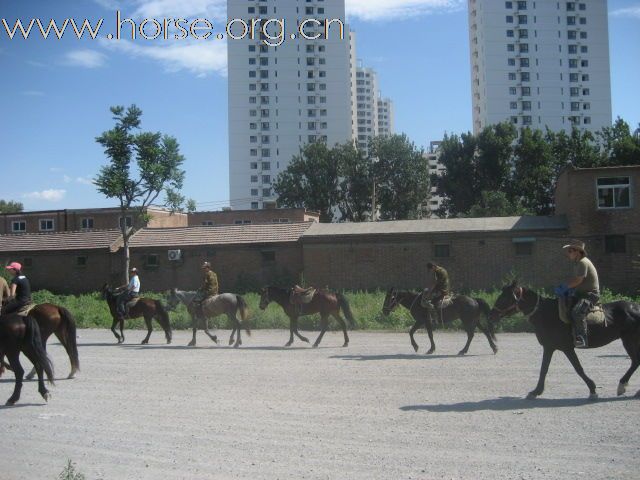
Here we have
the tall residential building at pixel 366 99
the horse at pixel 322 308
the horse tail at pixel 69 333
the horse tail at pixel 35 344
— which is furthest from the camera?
the tall residential building at pixel 366 99

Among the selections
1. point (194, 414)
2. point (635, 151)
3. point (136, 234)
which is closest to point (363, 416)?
point (194, 414)

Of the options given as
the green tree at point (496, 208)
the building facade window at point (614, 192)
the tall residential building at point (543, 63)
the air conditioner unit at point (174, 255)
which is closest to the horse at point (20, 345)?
the air conditioner unit at point (174, 255)

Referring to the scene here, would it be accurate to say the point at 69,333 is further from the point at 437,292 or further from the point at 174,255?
the point at 174,255

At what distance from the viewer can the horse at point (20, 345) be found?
34.7 ft

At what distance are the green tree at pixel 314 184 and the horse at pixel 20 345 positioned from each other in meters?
61.6

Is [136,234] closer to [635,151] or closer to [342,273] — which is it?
[342,273]

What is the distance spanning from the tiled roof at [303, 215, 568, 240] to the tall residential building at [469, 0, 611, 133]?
73.9 metres

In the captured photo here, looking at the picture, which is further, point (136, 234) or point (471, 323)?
point (136, 234)

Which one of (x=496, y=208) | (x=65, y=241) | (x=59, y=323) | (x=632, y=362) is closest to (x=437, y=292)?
(x=632, y=362)

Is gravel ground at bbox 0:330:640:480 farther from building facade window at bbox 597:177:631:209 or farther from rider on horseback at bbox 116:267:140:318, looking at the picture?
building facade window at bbox 597:177:631:209

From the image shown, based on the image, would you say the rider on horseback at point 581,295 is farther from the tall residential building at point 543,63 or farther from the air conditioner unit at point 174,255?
the tall residential building at point 543,63

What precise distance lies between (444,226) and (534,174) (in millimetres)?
32767

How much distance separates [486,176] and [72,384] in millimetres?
58012

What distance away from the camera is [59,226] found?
6047 centimetres
